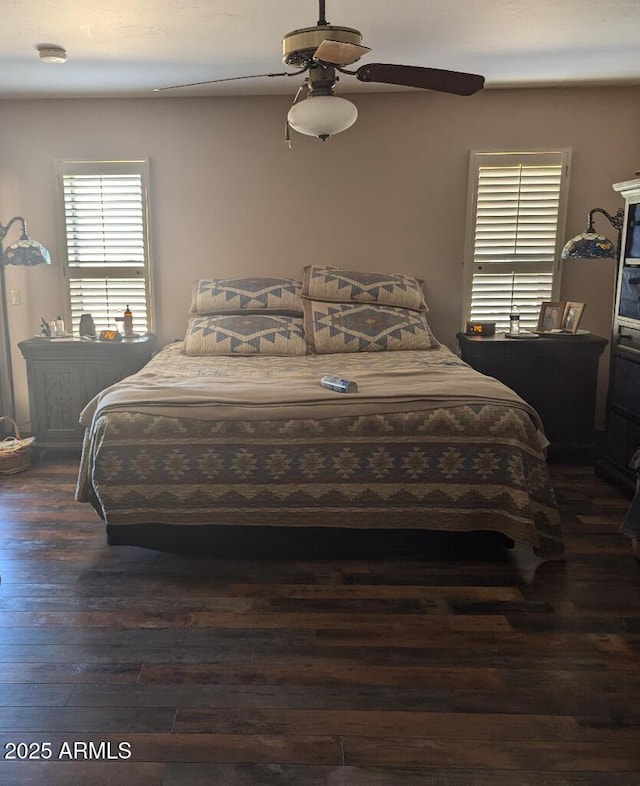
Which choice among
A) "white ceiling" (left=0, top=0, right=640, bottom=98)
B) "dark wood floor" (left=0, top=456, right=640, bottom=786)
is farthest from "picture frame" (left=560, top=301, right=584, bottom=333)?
"dark wood floor" (left=0, top=456, right=640, bottom=786)

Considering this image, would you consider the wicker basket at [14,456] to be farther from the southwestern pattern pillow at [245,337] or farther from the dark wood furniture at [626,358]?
the dark wood furniture at [626,358]

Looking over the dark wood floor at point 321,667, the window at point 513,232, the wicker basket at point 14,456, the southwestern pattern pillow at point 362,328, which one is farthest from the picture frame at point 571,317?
the wicker basket at point 14,456

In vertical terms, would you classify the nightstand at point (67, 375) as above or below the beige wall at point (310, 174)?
below

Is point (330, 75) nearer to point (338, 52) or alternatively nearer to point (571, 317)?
point (338, 52)

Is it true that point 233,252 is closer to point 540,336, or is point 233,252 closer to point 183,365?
point 183,365

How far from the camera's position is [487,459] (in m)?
2.74

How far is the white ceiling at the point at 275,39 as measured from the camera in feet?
9.55

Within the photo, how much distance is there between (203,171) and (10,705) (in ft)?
11.9

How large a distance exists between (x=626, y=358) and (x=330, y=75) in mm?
2305

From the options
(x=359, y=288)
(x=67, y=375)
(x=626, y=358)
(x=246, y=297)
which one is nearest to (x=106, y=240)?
(x=67, y=375)

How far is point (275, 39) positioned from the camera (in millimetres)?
3359

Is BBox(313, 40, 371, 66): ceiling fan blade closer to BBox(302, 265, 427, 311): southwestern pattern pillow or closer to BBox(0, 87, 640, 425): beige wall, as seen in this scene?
BBox(302, 265, 427, 311): southwestern pattern pillow

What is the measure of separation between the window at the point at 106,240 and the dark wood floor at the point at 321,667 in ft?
6.93

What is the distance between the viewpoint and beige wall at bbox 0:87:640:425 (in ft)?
14.6
